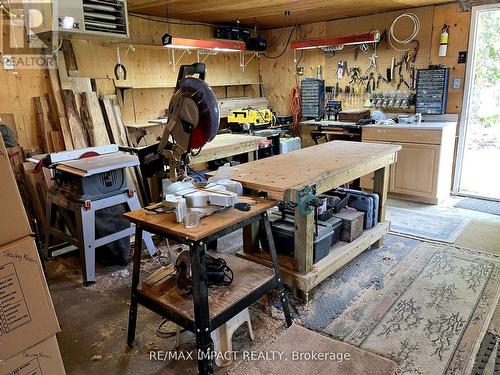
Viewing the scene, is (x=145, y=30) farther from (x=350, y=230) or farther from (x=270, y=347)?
(x=270, y=347)

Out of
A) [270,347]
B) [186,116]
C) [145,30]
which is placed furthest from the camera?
[145,30]

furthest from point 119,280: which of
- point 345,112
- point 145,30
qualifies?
point 345,112

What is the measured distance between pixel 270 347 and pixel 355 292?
812 mm

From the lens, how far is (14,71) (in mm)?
3221

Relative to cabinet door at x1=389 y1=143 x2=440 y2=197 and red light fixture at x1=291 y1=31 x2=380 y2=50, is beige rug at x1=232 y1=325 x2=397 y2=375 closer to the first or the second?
cabinet door at x1=389 y1=143 x2=440 y2=197

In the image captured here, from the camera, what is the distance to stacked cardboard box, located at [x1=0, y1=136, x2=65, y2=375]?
1.08 meters

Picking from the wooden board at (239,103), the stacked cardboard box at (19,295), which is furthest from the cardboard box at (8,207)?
the wooden board at (239,103)

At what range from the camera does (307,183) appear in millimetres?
2111

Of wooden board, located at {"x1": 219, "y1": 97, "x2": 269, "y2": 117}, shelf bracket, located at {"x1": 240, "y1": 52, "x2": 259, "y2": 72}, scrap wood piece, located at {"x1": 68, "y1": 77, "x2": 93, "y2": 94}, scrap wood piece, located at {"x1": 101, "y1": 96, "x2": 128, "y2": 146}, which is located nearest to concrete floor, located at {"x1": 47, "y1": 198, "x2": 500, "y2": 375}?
scrap wood piece, located at {"x1": 101, "y1": 96, "x2": 128, "y2": 146}

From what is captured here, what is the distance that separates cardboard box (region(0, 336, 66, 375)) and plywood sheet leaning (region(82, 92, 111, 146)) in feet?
8.85

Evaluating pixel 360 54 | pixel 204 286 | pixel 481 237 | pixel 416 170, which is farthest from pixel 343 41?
Result: pixel 204 286

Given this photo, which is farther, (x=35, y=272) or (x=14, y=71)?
(x=14, y=71)

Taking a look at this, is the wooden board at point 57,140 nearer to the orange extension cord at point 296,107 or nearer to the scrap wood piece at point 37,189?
the scrap wood piece at point 37,189

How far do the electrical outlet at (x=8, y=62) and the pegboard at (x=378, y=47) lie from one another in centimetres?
388
